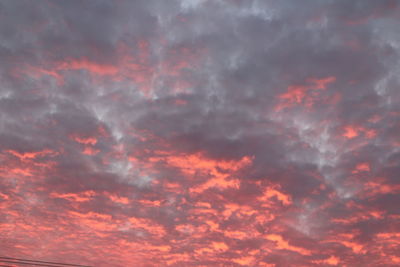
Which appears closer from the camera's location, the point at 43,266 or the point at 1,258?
the point at 1,258

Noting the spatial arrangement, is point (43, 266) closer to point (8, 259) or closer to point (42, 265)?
point (42, 265)

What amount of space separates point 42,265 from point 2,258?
10.1 ft

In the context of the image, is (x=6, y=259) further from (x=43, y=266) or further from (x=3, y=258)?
(x=43, y=266)

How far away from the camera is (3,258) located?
25734mm

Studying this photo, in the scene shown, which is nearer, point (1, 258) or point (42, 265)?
point (1, 258)

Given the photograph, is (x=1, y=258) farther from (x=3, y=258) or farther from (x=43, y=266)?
(x=43, y=266)

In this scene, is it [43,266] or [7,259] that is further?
[43,266]

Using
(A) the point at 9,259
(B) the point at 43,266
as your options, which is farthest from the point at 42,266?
(A) the point at 9,259

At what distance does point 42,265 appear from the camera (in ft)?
91.6

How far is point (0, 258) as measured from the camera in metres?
25.9

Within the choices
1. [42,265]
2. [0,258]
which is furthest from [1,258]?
[42,265]

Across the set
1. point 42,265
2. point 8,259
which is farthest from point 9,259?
point 42,265

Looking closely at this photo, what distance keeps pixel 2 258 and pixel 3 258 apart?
0.26 metres

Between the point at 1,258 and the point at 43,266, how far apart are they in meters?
3.41
